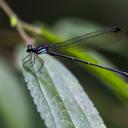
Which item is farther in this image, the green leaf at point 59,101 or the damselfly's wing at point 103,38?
the damselfly's wing at point 103,38

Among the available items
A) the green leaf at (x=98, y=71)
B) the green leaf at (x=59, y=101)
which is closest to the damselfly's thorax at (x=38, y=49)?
the green leaf at (x=98, y=71)

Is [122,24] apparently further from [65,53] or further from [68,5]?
[65,53]

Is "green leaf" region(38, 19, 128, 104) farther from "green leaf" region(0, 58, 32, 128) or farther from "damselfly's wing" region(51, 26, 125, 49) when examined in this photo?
"green leaf" region(0, 58, 32, 128)

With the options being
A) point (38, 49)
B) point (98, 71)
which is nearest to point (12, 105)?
point (38, 49)

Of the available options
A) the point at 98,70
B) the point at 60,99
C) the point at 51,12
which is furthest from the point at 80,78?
the point at 60,99

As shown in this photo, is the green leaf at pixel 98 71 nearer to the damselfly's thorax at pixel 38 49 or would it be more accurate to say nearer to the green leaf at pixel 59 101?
the damselfly's thorax at pixel 38 49

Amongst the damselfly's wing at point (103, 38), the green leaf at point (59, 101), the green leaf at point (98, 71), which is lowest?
the green leaf at point (59, 101)

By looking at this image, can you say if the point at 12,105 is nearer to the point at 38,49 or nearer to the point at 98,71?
the point at 38,49

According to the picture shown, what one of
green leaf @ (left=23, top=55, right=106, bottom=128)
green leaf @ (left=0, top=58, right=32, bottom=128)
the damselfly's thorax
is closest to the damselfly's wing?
the damselfly's thorax
